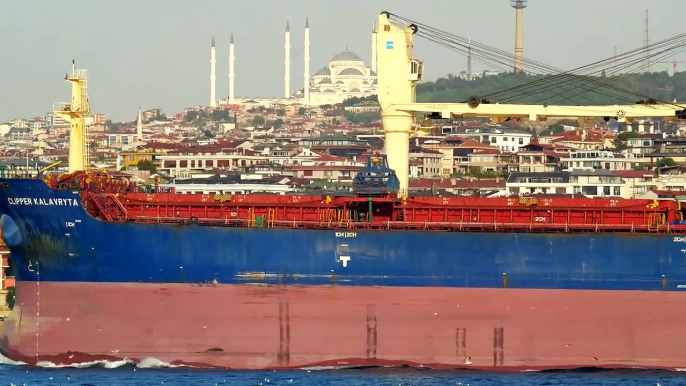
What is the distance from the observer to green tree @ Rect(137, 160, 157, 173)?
90.2 meters

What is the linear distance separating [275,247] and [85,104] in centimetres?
761

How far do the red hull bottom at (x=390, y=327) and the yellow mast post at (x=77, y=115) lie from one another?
543 cm

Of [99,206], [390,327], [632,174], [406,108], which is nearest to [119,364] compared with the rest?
[99,206]

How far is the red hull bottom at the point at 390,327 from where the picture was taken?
32531 millimetres

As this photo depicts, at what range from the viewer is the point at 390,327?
3275 cm

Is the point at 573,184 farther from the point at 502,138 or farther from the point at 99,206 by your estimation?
the point at 502,138

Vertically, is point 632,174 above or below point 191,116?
below

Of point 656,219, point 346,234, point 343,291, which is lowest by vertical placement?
point 343,291

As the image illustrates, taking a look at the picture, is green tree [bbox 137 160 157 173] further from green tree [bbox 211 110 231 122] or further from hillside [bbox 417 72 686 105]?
green tree [bbox 211 110 231 122]

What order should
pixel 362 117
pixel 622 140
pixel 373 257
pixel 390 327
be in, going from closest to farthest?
pixel 390 327
pixel 373 257
pixel 622 140
pixel 362 117

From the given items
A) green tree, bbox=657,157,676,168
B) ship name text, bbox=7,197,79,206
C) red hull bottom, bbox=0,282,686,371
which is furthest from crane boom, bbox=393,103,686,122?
green tree, bbox=657,157,676,168

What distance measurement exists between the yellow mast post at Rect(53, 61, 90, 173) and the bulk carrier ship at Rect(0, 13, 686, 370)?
3.65 metres

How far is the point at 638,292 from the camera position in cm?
3266

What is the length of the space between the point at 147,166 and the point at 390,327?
198 ft
